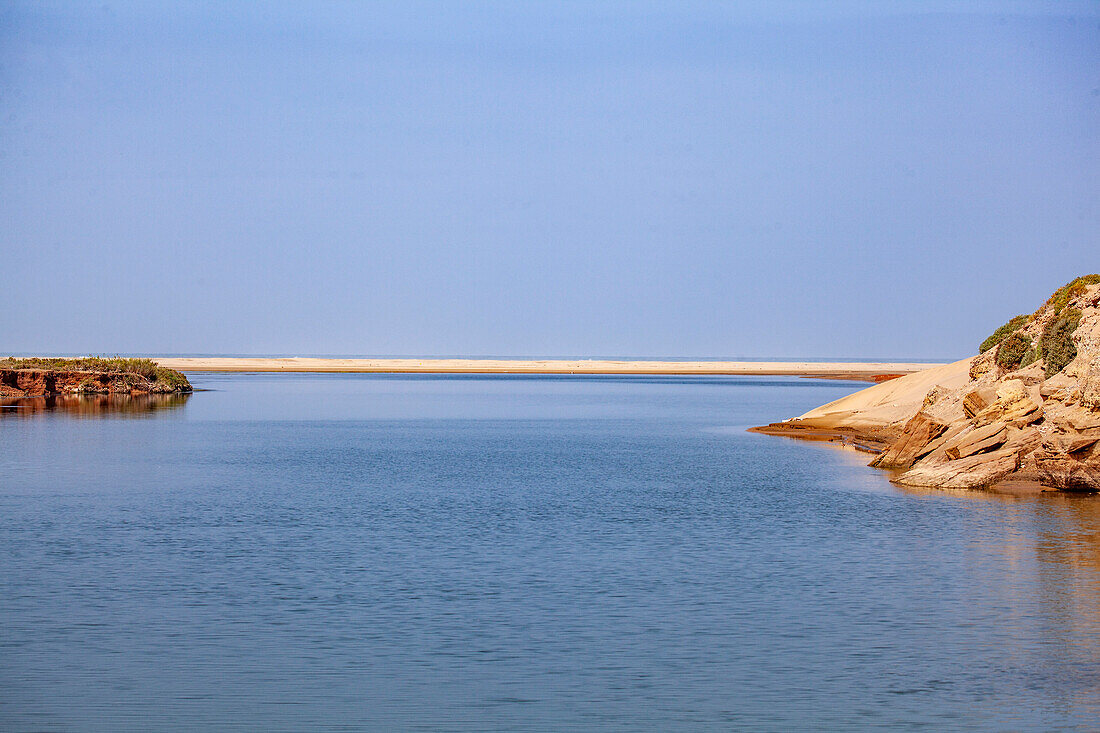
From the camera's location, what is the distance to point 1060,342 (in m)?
40.6

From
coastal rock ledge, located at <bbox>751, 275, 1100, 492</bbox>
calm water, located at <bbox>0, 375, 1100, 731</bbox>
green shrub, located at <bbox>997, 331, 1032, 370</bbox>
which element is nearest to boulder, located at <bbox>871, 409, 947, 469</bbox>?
coastal rock ledge, located at <bbox>751, 275, 1100, 492</bbox>

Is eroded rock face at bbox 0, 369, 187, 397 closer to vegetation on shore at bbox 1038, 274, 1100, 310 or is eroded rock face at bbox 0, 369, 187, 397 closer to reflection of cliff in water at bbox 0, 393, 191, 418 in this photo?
reflection of cliff in water at bbox 0, 393, 191, 418

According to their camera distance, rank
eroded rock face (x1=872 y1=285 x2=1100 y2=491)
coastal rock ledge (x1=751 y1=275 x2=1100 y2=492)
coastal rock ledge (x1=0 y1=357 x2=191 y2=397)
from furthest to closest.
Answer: coastal rock ledge (x1=0 y1=357 x2=191 y2=397)
coastal rock ledge (x1=751 y1=275 x2=1100 y2=492)
eroded rock face (x1=872 y1=285 x2=1100 y2=491)

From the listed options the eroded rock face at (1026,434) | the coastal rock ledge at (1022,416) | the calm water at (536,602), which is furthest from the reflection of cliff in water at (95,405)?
the eroded rock face at (1026,434)

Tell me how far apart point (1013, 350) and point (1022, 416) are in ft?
34.3

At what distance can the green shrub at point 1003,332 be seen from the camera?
48.7 m

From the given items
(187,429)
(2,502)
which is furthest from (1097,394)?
(187,429)

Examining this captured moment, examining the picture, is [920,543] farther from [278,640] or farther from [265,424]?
[265,424]

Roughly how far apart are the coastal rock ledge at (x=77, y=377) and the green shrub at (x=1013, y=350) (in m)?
80.6

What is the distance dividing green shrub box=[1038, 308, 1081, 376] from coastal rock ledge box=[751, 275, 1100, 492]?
4 centimetres

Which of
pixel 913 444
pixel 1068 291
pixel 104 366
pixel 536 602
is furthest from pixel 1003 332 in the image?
pixel 104 366

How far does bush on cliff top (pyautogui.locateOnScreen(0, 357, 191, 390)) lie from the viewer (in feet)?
325

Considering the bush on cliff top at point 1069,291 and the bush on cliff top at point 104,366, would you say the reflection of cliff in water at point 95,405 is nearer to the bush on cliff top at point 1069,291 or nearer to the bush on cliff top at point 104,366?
the bush on cliff top at point 104,366

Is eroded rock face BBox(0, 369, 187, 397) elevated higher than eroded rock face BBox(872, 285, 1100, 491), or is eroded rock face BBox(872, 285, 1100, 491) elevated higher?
eroded rock face BBox(0, 369, 187, 397)
